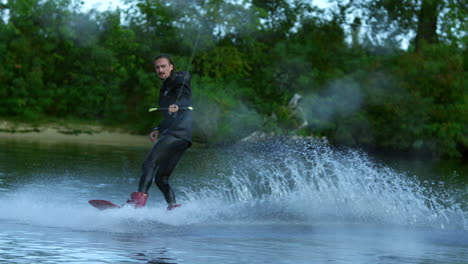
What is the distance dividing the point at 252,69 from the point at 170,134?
29435mm

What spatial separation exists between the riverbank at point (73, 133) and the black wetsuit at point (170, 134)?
20805mm

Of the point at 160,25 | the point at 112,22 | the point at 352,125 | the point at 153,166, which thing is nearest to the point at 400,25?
the point at 352,125

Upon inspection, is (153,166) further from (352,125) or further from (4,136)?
(352,125)

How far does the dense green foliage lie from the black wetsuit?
23752 mm

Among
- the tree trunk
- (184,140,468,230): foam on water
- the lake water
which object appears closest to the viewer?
the lake water

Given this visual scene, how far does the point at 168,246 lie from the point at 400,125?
89.6ft

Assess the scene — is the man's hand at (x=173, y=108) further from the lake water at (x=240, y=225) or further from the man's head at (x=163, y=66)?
the lake water at (x=240, y=225)

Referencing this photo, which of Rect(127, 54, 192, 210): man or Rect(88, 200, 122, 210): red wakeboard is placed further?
Rect(127, 54, 192, 210): man

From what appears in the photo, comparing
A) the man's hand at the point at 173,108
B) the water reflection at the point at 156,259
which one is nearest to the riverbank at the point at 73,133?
the man's hand at the point at 173,108

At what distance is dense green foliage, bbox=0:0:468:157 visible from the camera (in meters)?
33.1

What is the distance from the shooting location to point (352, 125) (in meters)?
34.1

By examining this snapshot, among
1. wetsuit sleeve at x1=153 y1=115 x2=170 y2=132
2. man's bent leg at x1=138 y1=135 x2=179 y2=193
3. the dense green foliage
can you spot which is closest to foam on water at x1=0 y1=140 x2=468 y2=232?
man's bent leg at x1=138 y1=135 x2=179 y2=193

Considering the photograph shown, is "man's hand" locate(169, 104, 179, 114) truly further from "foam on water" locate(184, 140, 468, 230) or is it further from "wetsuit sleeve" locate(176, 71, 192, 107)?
"foam on water" locate(184, 140, 468, 230)

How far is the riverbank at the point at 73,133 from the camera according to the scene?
30.1 meters
